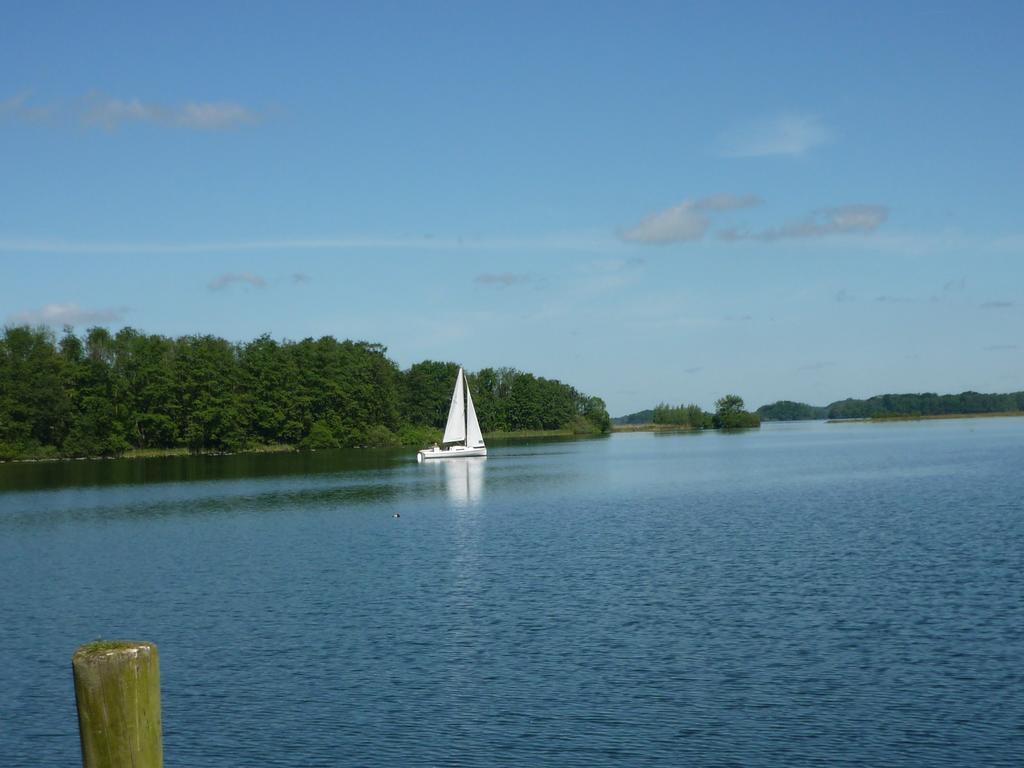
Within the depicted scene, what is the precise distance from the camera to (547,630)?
26516mm

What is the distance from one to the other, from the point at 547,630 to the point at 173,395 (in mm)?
130560

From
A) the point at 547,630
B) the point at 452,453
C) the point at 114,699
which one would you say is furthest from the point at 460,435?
the point at 114,699

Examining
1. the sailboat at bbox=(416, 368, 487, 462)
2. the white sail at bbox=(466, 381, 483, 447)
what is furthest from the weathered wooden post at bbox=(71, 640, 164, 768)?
the white sail at bbox=(466, 381, 483, 447)

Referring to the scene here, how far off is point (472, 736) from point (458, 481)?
6737 cm

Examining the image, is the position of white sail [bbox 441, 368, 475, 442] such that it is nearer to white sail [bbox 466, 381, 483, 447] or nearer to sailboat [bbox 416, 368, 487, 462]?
sailboat [bbox 416, 368, 487, 462]

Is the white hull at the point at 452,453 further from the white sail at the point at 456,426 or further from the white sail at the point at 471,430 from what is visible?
the white sail at the point at 456,426

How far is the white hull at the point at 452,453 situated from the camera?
381ft

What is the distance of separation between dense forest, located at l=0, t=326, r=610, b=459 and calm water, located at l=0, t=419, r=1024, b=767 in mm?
90669

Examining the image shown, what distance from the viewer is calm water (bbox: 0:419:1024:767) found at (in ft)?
59.8

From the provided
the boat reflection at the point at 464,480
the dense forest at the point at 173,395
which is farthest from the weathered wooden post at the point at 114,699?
the dense forest at the point at 173,395

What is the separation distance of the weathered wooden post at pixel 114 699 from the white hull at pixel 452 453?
108258mm

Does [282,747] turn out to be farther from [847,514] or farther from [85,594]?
[847,514]

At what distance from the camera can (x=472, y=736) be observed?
1858cm

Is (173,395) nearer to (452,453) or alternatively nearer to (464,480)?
(452,453)
